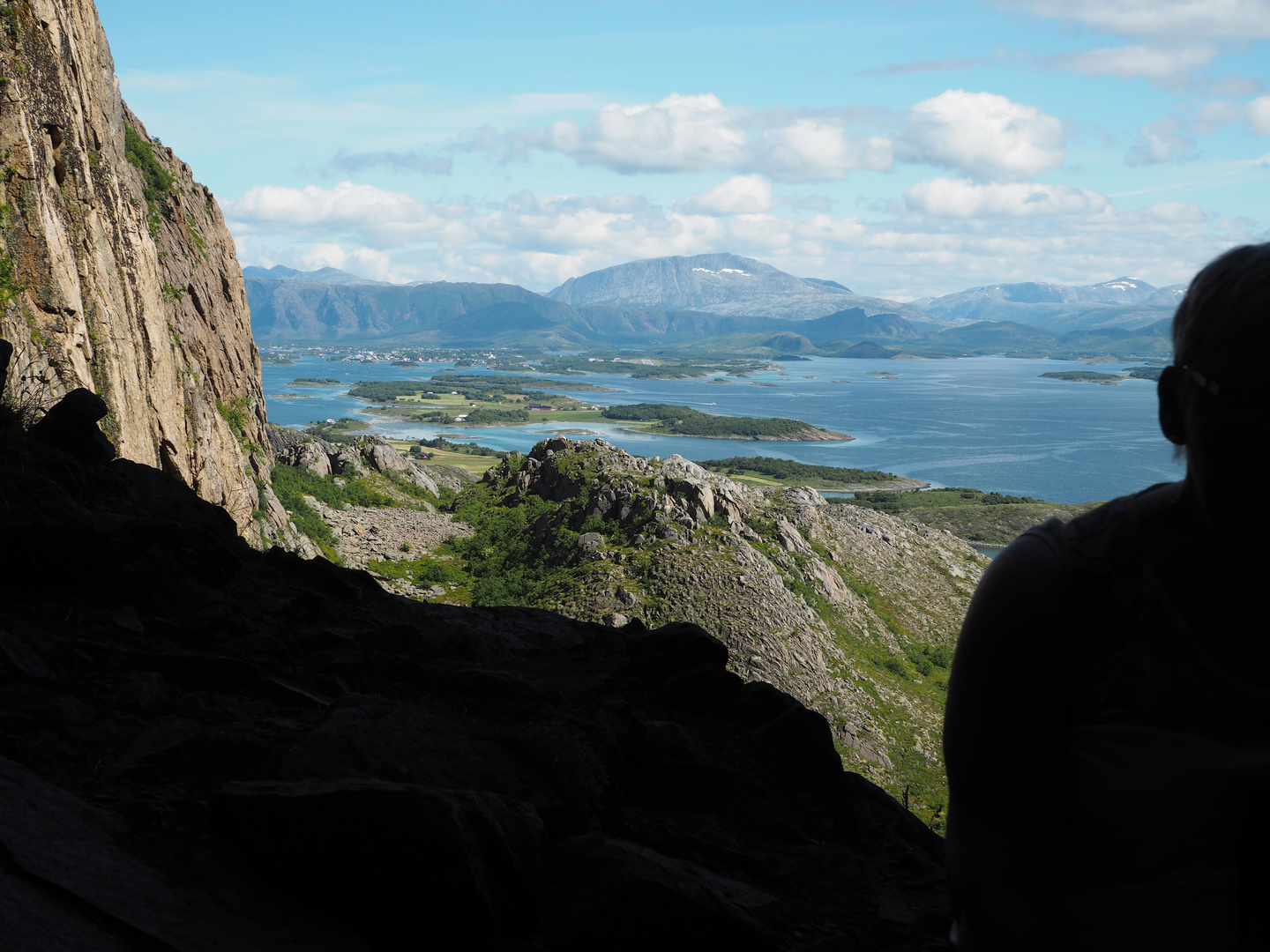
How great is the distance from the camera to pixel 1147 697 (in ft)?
5.62

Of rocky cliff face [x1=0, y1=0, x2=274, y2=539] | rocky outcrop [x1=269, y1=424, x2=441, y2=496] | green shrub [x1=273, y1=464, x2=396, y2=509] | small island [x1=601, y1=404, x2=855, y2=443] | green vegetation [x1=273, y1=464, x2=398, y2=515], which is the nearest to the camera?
rocky cliff face [x1=0, y1=0, x2=274, y2=539]

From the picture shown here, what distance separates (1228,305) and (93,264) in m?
21.3

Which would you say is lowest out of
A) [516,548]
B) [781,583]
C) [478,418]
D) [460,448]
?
[781,583]

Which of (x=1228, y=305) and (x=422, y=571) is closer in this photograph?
(x=1228, y=305)

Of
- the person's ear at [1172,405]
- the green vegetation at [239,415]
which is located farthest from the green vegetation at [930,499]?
the person's ear at [1172,405]

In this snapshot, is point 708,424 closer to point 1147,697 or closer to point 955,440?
point 955,440

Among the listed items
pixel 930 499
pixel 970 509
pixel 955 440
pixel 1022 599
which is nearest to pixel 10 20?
pixel 1022 599

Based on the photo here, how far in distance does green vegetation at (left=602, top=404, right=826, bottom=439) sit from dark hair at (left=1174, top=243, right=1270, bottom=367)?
489ft

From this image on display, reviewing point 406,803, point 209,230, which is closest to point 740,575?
point 209,230

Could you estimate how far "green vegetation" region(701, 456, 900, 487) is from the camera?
10775cm

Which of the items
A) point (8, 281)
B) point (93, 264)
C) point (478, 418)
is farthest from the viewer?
point (478, 418)

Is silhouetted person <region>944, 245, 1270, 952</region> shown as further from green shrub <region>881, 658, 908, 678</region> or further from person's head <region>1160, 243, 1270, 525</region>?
green shrub <region>881, 658, 908, 678</region>

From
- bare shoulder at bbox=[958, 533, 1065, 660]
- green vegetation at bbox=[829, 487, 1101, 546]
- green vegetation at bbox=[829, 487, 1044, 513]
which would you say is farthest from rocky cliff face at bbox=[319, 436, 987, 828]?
green vegetation at bbox=[829, 487, 1044, 513]

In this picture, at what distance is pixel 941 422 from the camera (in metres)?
170
